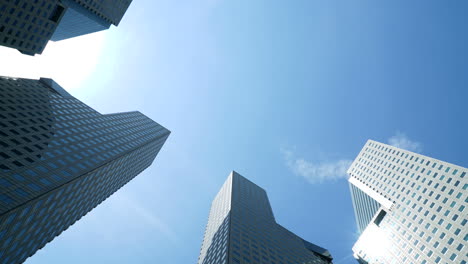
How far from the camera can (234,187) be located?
467ft

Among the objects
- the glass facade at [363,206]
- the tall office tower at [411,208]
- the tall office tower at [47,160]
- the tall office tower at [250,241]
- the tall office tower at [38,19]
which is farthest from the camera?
the glass facade at [363,206]

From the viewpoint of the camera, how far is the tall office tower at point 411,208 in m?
83.8

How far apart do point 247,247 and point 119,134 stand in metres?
61.0

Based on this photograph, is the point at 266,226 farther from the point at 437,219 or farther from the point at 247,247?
the point at 437,219

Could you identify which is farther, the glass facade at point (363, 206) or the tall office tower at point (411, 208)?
the glass facade at point (363, 206)

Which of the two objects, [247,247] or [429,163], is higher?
[429,163]

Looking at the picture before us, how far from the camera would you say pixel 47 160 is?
61375mm

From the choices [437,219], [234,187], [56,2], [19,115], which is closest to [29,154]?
[19,115]

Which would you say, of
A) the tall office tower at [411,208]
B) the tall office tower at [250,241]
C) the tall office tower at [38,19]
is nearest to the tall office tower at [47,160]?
the tall office tower at [38,19]

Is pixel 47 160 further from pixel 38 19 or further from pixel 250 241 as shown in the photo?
pixel 38 19

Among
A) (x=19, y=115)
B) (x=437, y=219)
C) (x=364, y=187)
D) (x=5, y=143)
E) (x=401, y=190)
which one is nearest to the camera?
(x=5, y=143)

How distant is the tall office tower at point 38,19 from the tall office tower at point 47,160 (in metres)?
11.7

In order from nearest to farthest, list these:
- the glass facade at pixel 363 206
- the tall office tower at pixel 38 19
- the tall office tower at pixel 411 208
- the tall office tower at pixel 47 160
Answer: the tall office tower at pixel 47 160, the tall office tower at pixel 38 19, the tall office tower at pixel 411 208, the glass facade at pixel 363 206

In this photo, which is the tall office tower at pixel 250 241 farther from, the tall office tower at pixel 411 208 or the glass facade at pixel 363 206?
the glass facade at pixel 363 206
